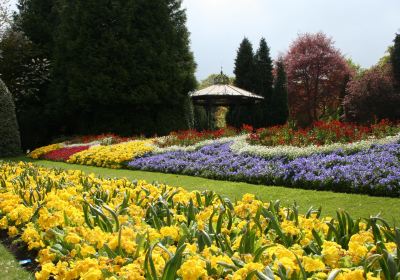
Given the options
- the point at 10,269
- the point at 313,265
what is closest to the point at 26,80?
the point at 10,269

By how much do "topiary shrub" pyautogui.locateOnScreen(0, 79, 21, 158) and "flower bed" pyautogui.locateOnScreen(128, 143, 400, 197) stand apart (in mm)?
8957


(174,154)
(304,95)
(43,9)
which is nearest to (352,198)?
(174,154)

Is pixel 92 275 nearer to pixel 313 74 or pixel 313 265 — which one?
pixel 313 265

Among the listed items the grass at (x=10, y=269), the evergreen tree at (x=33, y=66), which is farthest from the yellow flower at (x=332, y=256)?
the evergreen tree at (x=33, y=66)

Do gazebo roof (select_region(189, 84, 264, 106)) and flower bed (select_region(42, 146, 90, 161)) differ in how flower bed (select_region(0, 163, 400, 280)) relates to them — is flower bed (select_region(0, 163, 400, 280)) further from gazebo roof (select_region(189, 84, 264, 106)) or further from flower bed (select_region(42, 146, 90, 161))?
gazebo roof (select_region(189, 84, 264, 106))

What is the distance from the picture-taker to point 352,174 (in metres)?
7.12

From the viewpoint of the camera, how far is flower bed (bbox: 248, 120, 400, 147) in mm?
9938

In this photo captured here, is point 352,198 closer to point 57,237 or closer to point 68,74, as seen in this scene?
point 57,237

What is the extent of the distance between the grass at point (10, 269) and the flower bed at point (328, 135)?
7.63 metres

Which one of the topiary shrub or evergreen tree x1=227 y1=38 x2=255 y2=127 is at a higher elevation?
evergreen tree x1=227 y1=38 x2=255 y2=127

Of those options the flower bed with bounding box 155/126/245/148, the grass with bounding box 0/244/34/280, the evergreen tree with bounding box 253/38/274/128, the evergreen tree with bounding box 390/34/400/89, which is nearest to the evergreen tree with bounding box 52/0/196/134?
the flower bed with bounding box 155/126/245/148

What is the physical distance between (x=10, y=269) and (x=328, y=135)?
825 cm

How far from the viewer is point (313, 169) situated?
7.84 m

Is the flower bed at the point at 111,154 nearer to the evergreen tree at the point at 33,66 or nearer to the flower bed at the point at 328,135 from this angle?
the flower bed at the point at 328,135
